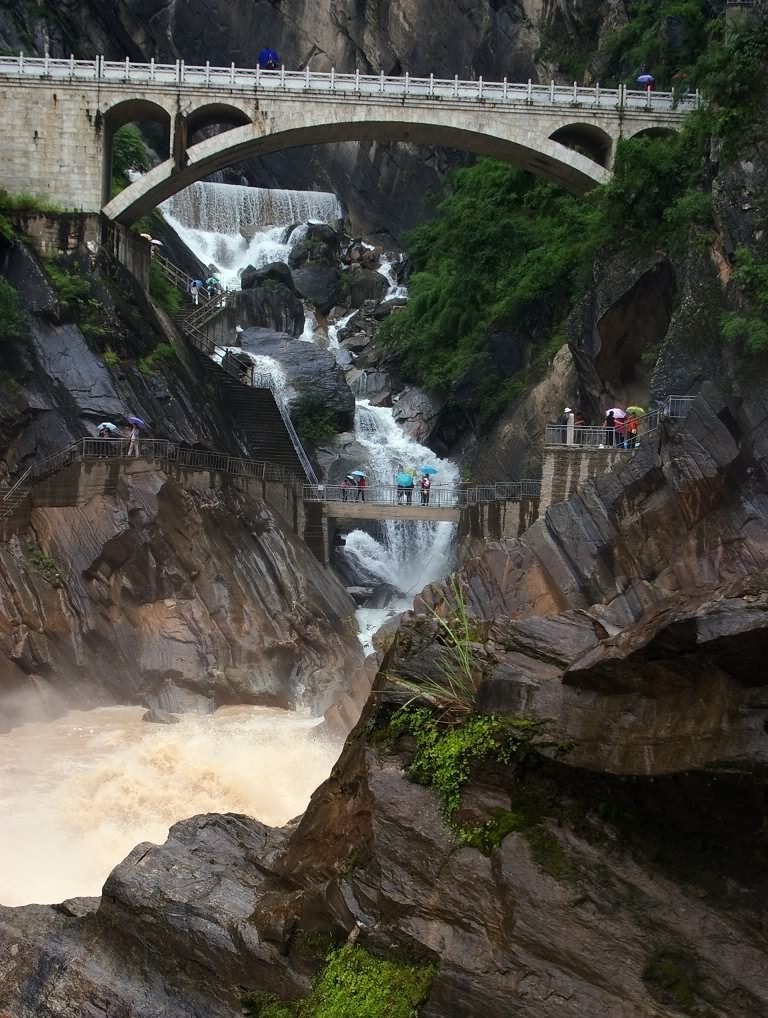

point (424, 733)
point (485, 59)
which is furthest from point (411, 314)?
point (424, 733)

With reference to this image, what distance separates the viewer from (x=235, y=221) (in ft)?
164

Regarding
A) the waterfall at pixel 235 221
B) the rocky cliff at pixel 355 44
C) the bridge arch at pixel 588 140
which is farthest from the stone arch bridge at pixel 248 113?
the waterfall at pixel 235 221

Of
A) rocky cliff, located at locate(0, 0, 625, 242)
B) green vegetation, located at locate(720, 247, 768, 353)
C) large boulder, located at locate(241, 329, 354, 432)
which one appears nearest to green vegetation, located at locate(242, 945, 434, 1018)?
green vegetation, located at locate(720, 247, 768, 353)

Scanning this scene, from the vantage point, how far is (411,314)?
38.9 m

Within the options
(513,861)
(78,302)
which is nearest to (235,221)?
(78,302)

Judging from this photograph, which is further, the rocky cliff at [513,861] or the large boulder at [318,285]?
the large boulder at [318,285]

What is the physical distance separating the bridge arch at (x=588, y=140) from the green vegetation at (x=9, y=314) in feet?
57.7

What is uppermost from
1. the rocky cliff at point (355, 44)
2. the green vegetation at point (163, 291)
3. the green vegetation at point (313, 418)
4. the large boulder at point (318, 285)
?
the rocky cliff at point (355, 44)

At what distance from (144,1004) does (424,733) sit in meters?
3.12

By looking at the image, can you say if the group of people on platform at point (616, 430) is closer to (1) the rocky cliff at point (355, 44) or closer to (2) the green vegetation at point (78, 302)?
(2) the green vegetation at point (78, 302)

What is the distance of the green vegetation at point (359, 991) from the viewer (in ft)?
19.6

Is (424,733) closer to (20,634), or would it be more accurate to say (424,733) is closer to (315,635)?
(20,634)

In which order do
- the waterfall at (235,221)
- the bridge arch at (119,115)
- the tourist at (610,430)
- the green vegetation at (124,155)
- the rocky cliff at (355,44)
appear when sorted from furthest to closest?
the waterfall at (235,221) < the rocky cliff at (355,44) < the green vegetation at (124,155) < the bridge arch at (119,115) < the tourist at (610,430)

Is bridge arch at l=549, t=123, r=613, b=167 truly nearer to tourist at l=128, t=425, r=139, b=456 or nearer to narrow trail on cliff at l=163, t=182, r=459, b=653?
narrow trail on cliff at l=163, t=182, r=459, b=653
